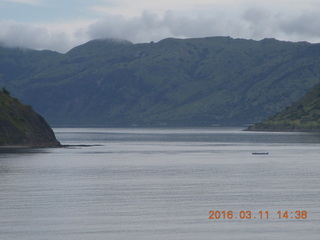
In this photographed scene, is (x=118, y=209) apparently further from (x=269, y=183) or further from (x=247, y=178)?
(x=247, y=178)

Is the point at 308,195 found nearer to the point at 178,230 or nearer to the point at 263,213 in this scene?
the point at 263,213

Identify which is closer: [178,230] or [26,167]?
[178,230]

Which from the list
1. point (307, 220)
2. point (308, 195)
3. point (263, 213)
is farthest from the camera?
point (308, 195)

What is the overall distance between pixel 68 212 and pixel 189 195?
22.8 metres

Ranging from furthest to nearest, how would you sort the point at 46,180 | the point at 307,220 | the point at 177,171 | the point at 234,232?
the point at 177,171
the point at 46,180
the point at 307,220
the point at 234,232

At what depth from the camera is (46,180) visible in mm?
125812

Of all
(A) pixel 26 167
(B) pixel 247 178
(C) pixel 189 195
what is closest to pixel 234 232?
(C) pixel 189 195
